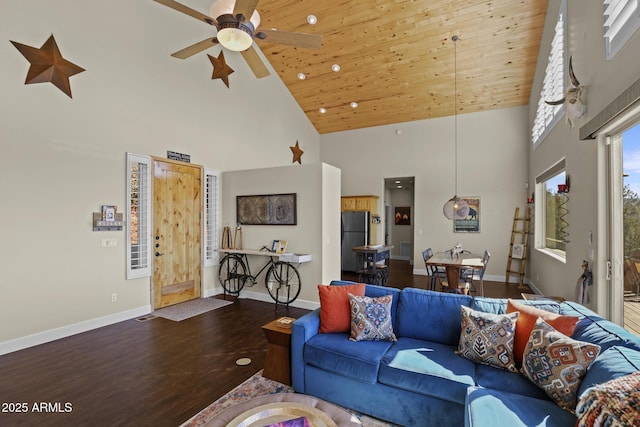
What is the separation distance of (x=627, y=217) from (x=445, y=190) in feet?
16.8

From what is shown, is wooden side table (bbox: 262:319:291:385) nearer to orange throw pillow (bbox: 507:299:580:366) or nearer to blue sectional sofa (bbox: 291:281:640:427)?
blue sectional sofa (bbox: 291:281:640:427)

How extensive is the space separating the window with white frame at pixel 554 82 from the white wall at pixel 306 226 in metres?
3.50

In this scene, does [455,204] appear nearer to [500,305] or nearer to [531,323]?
[500,305]

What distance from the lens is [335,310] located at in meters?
2.72

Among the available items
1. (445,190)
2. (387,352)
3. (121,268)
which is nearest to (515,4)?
(445,190)

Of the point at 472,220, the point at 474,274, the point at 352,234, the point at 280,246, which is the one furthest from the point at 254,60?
the point at 472,220

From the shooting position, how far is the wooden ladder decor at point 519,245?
6.81 m

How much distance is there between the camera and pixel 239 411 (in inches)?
62.4

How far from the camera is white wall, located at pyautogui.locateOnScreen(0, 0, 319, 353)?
340 cm

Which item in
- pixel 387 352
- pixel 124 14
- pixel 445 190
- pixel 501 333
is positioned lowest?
pixel 387 352

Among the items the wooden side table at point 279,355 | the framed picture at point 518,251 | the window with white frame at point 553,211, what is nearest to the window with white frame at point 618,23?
the window with white frame at point 553,211

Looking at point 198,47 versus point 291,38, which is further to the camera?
point 198,47

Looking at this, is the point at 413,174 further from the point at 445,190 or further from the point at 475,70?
the point at 475,70

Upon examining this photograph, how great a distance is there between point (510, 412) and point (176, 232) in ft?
16.9
